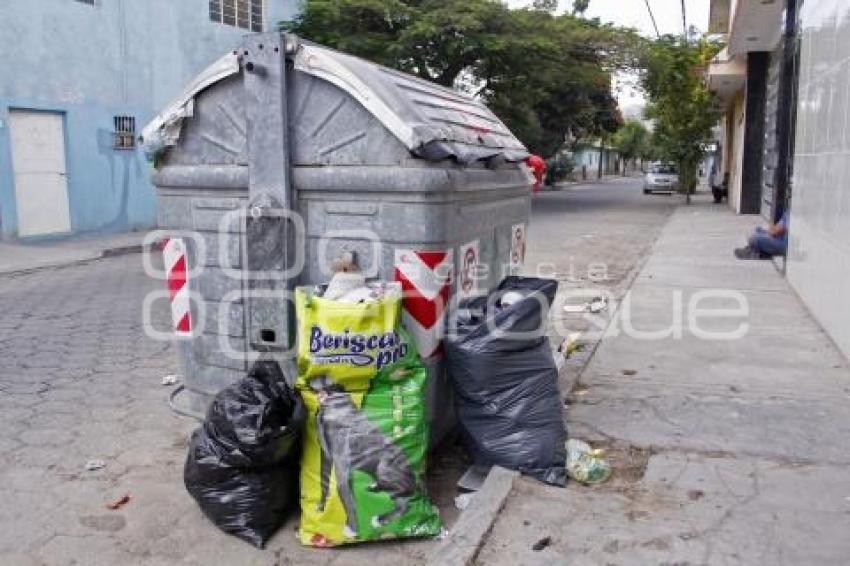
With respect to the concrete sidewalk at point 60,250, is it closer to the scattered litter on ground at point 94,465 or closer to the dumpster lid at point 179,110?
the scattered litter on ground at point 94,465

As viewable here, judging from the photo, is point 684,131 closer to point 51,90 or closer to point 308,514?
point 51,90

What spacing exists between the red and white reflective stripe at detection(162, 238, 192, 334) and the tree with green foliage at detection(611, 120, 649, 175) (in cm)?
7672

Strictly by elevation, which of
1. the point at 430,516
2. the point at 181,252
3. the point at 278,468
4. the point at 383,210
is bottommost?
the point at 430,516

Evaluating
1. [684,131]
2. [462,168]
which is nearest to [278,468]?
[462,168]

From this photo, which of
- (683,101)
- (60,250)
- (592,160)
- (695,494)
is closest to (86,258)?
(60,250)

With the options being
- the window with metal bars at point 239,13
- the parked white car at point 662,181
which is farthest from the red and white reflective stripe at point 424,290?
the parked white car at point 662,181

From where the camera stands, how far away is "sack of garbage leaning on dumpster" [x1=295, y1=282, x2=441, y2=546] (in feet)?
10.3

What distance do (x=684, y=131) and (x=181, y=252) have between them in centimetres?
2696

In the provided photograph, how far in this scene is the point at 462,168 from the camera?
3709 mm

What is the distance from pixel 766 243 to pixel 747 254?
425 mm

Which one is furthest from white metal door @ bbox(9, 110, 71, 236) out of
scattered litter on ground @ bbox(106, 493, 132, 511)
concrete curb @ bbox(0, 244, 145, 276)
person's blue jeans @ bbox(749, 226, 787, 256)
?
person's blue jeans @ bbox(749, 226, 787, 256)

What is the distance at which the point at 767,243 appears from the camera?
11070 mm

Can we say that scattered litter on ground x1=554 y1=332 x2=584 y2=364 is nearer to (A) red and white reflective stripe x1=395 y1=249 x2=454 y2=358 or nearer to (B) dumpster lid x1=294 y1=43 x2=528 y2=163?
(B) dumpster lid x1=294 y1=43 x2=528 y2=163

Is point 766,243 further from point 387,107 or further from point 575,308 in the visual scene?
point 387,107
